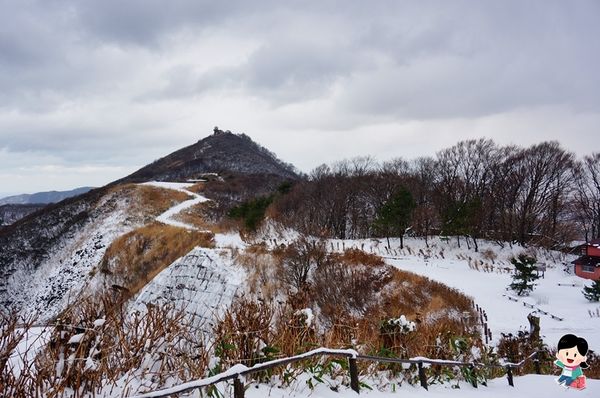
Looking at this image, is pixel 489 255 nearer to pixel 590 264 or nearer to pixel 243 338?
pixel 590 264

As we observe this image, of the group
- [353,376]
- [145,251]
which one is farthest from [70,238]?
[353,376]

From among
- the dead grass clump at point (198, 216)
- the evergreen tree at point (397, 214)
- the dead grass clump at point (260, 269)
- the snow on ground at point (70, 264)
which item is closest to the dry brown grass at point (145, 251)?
the snow on ground at point (70, 264)

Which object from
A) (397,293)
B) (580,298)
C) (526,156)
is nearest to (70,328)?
(397,293)

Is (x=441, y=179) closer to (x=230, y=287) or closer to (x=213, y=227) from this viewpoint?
(x=213, y=227)

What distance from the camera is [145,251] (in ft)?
94.8

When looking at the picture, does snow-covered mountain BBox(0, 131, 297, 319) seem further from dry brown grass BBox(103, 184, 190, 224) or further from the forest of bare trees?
the forest of bare trees

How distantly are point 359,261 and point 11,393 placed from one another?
17.4 m

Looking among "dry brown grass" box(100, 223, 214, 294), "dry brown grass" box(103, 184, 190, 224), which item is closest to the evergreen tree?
"dry brown grass" box(100, 223, 214, 294)

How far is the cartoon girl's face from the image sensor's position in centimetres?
383

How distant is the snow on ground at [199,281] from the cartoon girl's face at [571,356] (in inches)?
580

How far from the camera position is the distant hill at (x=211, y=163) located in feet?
257

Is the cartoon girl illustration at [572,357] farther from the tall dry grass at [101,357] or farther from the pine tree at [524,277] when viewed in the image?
the pine tree at [524,277]

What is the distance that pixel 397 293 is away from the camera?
16.2 metres

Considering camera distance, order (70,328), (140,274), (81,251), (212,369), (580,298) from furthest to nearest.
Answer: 1. (81,251)
2. (140,274)
3. (580,298)
4. (212,369)
5. (70,328)
